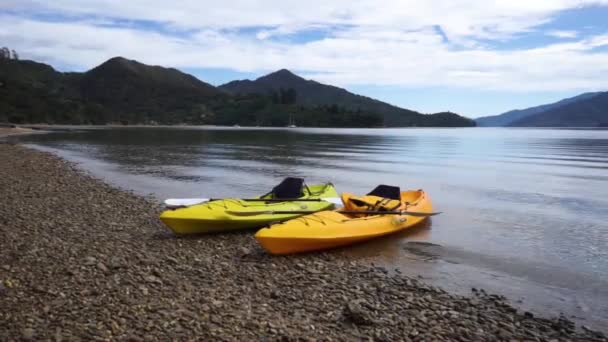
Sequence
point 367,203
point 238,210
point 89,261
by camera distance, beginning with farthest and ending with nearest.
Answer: point 367,203, point 238,210, point 89,261

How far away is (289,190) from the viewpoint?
13953 millimetres

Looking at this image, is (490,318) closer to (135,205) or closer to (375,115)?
(135,205)

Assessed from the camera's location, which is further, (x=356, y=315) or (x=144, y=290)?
(x=144, y=290)

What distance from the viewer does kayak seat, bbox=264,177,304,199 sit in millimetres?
13867

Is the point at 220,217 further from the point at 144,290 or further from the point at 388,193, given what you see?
the point at 388,193

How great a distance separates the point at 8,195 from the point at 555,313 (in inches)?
627

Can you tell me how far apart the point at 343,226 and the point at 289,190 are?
3618mm

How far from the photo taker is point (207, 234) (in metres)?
11.5

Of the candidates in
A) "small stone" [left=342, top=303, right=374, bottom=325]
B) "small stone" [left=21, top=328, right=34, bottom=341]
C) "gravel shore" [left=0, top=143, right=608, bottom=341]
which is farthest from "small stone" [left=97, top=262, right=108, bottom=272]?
"small stone" [left=342, top=303, right=374, bottom=325]

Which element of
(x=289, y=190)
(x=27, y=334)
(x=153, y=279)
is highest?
(x=289, y=190)

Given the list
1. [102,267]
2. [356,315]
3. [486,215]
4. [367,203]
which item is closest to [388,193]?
[367,203]

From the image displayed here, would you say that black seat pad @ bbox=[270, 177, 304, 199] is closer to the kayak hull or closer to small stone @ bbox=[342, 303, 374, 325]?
the kayak hull

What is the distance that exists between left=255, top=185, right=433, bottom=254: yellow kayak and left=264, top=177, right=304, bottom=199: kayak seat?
6.39 feet

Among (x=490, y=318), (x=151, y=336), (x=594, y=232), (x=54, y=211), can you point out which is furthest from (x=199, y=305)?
(x=594, y=232)
